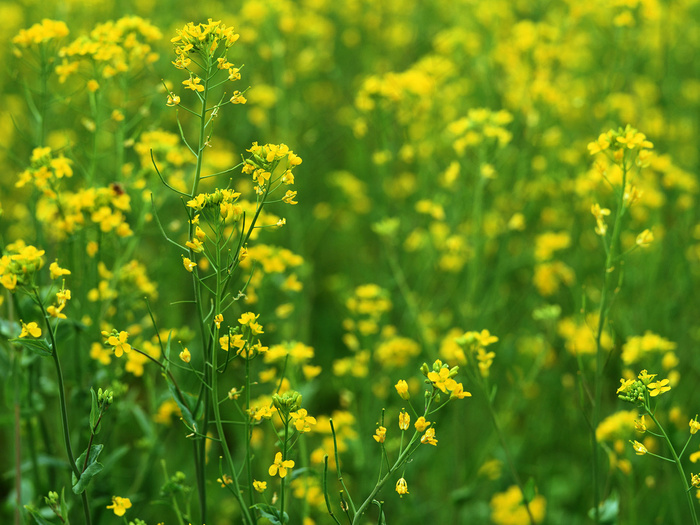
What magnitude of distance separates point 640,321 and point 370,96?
73.4 inches

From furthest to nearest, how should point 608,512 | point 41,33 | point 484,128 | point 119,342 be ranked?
point 484,128, point 41,33, point 608,512, point 119,342

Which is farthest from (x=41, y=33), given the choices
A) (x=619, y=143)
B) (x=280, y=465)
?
(x=619, y=143)

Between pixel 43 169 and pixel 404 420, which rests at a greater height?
pixel 43 169

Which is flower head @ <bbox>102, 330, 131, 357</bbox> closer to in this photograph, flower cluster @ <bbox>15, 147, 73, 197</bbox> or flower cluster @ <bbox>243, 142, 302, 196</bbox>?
flower cluster @ <bbox>243, 142, 302, 196</bbox>

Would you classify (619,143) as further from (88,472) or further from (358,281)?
(358,281)

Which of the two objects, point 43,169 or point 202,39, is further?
point 43,169

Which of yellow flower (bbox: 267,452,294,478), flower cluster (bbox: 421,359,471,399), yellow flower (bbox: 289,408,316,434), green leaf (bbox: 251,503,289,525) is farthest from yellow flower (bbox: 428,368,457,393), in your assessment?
green leaf (bbox: 251,503,289,525)

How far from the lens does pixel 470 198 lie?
4164 millimetres

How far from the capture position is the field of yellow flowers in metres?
2.22

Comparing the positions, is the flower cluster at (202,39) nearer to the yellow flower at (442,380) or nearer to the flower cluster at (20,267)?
the flower cluster at (20,267)

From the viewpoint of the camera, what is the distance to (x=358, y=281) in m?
5.07

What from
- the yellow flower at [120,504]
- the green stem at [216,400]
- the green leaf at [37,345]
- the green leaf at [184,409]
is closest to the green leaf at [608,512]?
the green stem at [216,400]

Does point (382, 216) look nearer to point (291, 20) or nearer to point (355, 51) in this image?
point (291, 20)

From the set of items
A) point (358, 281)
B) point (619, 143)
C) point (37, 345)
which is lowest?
point (358, 281)
